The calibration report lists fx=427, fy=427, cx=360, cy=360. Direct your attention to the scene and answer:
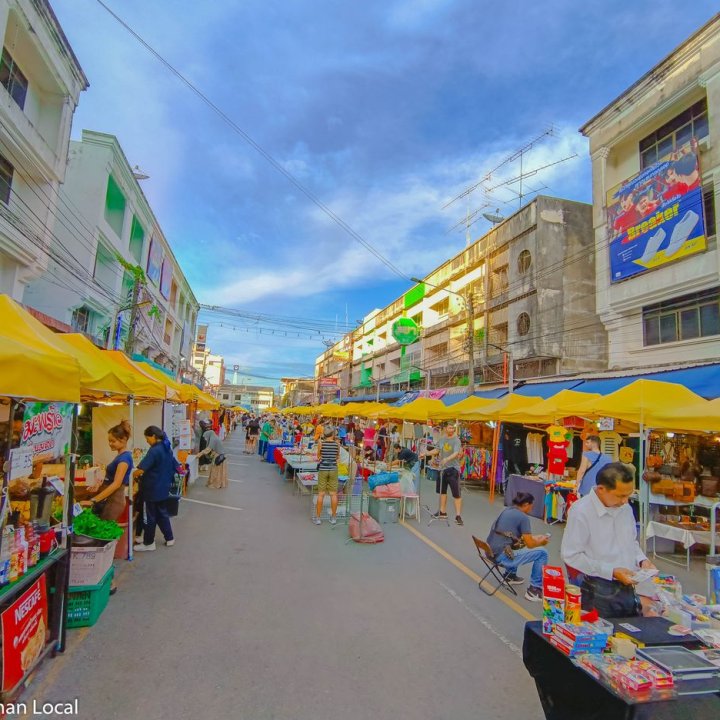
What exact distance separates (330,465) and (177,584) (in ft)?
12.4

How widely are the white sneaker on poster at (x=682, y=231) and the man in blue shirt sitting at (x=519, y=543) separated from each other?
1306 cm

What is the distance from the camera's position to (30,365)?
3.04 metres

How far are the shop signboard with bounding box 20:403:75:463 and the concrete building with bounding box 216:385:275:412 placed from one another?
11116 cm

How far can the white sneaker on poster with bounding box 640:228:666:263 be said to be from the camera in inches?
581

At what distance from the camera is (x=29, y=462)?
3.49 meters

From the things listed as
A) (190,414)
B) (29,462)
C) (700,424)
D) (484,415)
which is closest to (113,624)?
(29,462)

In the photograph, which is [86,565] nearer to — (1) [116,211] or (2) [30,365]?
(2) [30,365]

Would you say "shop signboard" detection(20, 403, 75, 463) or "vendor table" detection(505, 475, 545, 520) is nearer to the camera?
"shop signboard" detection(20, 403, 75, 463)

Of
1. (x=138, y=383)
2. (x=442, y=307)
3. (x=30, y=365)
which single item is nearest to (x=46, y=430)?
(x=138, y=383)

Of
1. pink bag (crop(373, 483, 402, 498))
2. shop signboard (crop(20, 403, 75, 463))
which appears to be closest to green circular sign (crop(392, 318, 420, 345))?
pink bag (crop(373, 483, 402, 498))

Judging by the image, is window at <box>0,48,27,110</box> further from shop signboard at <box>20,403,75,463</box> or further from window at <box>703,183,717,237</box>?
window at <box>703,183,717,237</box>

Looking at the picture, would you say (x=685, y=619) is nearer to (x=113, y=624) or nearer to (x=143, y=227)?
(x=113, y=624)

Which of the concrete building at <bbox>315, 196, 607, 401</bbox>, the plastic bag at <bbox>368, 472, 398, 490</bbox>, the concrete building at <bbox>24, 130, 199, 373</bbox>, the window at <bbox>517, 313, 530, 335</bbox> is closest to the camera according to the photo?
the plastic bag at <bbox>368, 472, 398, 490</bbox>

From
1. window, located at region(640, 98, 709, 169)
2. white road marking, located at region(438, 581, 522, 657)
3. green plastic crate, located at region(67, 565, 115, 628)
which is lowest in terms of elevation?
white road marking, located at region(438, 581, 522, 657)
